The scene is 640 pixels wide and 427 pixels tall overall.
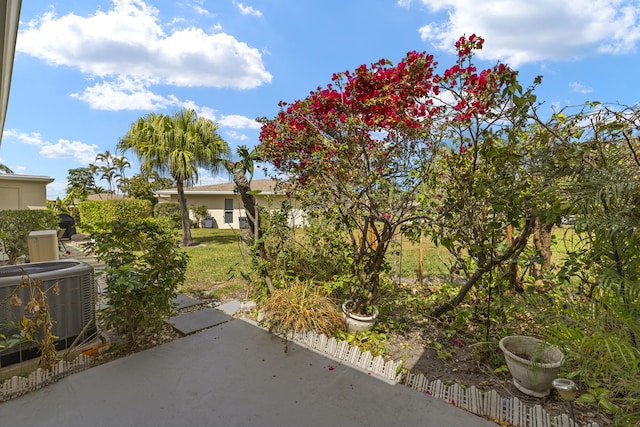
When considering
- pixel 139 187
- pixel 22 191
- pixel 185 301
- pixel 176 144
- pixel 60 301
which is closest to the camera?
pixel 60 301

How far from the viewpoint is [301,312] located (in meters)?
3.24

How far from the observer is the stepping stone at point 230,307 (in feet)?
13.2

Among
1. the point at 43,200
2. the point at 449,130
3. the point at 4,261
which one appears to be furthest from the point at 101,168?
the point at 449,130

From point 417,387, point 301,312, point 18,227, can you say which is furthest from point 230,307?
point 18,227

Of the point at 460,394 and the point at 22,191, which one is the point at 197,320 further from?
the point at 22,191

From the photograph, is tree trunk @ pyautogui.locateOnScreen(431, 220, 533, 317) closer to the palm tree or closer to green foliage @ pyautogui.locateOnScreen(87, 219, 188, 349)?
green foliage @ pyautogui.locateOnScreen(87, 219, 188, 349)

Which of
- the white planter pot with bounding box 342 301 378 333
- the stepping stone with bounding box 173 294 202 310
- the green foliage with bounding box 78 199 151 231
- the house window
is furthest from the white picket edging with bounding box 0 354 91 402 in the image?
the house window

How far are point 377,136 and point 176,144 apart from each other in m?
9.05

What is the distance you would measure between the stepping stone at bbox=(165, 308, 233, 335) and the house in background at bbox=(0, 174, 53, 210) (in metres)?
12.7

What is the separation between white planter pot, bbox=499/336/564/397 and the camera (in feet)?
6.86

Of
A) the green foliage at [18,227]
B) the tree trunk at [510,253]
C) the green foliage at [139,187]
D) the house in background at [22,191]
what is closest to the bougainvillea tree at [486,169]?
the tree trunk at [510,253]

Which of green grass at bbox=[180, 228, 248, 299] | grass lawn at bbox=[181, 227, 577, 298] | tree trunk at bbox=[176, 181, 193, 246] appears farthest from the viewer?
tree trunk at bbox=[176, 181, 193, 246]

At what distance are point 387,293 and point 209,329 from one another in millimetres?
2474

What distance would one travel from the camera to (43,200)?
1292cm
